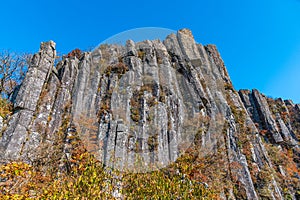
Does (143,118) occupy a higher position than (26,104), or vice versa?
(26,104)

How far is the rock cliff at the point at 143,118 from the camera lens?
12.1 m

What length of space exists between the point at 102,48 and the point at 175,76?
8262 mm

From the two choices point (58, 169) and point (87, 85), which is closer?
point (58, 169)

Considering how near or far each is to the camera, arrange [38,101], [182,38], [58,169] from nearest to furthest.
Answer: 1. [58,169]
2. [38,101]
3. [182,38]

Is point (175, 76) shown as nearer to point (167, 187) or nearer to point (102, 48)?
point (102, 48)

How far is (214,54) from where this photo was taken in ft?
90.4

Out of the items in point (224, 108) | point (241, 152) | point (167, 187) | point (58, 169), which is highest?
point (224, 108)

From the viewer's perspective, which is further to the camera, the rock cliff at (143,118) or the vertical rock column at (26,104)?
the rock cliff at (143,118)

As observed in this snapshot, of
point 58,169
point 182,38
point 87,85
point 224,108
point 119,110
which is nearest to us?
point 58,169

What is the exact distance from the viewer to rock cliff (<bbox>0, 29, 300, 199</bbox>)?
12102mm

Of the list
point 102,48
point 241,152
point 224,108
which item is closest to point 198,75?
point 224,108

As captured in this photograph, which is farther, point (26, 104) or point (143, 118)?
point (143, 118)

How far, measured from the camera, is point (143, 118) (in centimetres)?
1438

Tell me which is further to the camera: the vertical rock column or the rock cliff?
the rock cliff
